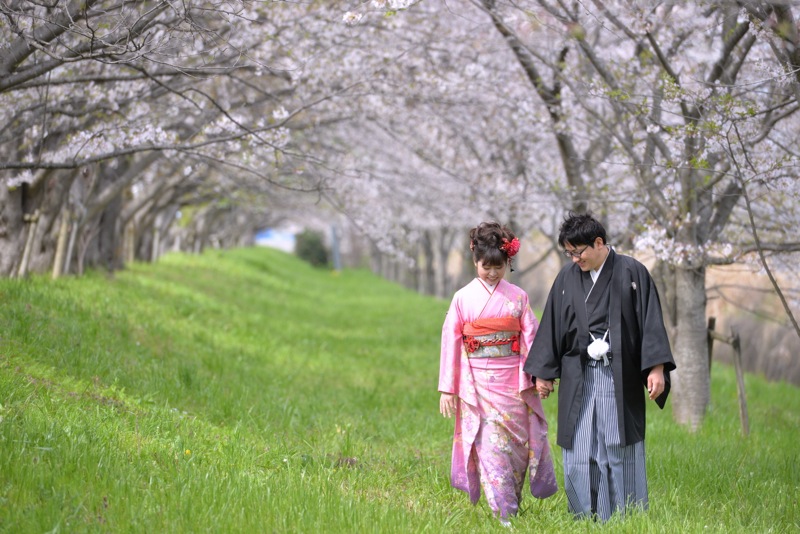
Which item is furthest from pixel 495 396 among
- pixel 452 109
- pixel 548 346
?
pixel 452 109

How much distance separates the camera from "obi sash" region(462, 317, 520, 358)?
5.05m

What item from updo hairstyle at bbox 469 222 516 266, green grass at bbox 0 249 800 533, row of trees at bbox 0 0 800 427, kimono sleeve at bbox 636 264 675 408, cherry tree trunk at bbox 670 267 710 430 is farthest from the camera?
cherry tree trunk at bbox 670 267 710 430

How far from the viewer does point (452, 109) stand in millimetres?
12852

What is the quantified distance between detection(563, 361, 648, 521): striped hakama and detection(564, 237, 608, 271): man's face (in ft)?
1.83

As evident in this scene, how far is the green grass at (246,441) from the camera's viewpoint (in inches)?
169

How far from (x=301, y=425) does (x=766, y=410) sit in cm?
603

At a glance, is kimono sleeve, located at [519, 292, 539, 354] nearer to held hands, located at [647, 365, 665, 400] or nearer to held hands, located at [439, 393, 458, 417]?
held hands, located at [439, 393, 458, 417]

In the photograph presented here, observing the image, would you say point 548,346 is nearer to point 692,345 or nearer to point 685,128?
point 685,128

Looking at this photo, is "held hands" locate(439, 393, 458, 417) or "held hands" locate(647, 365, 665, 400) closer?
"held hands" locate(647, 365, 665, 400)

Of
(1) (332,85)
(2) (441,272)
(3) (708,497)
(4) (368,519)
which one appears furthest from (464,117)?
(2) (441,272)

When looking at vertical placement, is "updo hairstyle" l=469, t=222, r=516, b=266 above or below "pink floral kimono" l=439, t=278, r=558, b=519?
above

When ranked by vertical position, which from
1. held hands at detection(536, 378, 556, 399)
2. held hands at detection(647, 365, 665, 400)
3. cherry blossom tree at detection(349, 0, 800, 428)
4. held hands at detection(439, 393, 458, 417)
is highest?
cherry blossom tree at detection(349, 0, 800, 428)

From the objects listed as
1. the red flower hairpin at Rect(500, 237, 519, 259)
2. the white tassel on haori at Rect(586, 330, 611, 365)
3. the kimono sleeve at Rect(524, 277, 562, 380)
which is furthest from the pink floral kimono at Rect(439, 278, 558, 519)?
the white tassel on haori at Rect(586, 330, 611, 365)

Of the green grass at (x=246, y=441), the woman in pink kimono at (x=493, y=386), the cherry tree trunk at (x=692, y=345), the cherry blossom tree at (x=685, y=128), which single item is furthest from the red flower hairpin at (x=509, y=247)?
the cherry tree trunk at (x=692, y=345)
